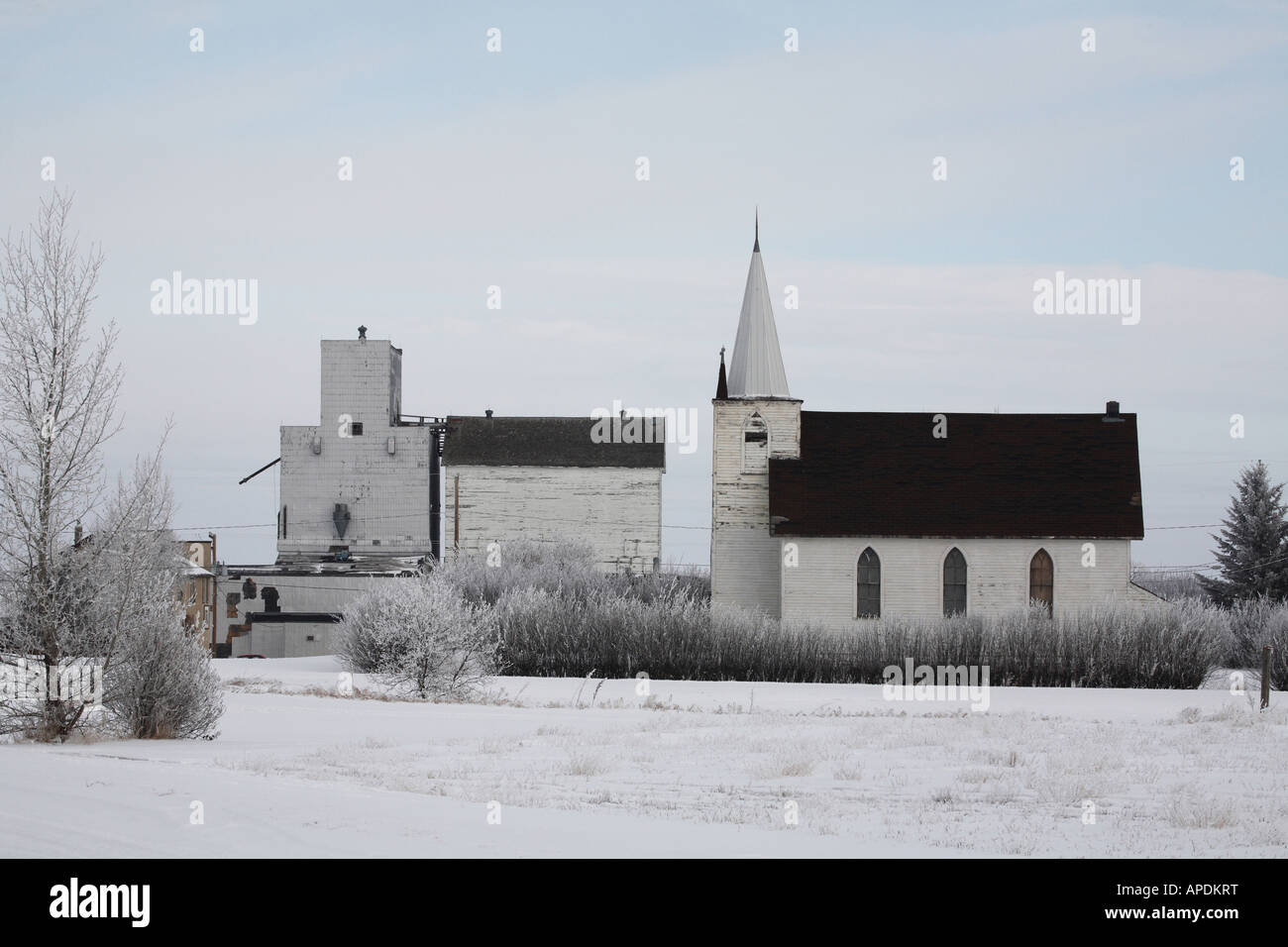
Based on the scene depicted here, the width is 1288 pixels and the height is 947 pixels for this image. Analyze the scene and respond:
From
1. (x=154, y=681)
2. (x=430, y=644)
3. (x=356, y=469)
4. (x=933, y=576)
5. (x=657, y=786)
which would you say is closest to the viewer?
(x=657, y=786)

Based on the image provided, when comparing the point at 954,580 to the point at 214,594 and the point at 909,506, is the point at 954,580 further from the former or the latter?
the point at 214,594

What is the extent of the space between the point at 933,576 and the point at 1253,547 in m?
23.7

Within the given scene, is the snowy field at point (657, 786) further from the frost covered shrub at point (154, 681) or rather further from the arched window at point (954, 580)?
the arched window at point (954, 580)

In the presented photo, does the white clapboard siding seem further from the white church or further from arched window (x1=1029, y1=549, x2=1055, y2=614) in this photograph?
arched window (x1=1029, y1=549, x2=1055, y2=614)

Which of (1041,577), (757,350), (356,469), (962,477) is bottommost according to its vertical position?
(1041,577)

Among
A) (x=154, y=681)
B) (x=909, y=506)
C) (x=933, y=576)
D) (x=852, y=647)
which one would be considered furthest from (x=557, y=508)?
(x=154, y=681)

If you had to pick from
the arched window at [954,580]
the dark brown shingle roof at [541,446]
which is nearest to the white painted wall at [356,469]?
the dark brown shingle roof at [541,446]

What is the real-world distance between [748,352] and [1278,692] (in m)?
23.2

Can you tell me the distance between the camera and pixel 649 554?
66875mm

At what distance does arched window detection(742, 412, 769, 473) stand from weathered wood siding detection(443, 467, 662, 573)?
17187 millimetres

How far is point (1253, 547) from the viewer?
201ft

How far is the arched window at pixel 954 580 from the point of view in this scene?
1810 inches
